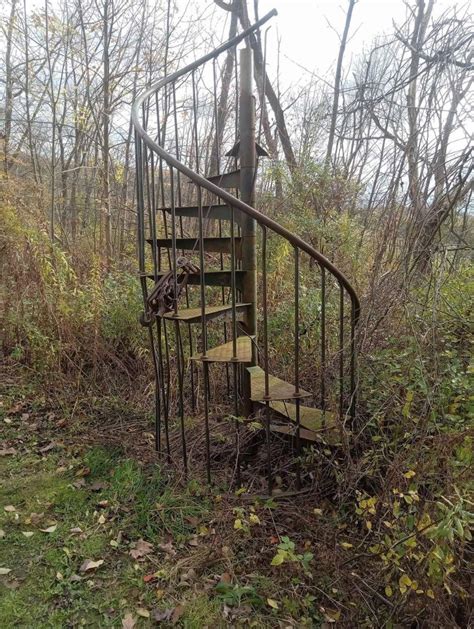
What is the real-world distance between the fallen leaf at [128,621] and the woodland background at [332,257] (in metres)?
0.22

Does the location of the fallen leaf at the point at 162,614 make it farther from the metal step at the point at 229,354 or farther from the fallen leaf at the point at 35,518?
the metal step at the point at 229,354

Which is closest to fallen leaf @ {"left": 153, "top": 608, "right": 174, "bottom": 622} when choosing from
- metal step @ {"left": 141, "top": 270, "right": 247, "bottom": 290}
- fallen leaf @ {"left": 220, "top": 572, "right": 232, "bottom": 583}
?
fallen leaf @ {"left": 220, "top": 572, "right": 232, "bottom": 583}

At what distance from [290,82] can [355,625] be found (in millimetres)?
6174

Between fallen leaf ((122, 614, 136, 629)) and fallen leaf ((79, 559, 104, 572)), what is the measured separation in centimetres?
27

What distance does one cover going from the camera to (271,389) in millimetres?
2164

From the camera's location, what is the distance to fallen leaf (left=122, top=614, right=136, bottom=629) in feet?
4.71

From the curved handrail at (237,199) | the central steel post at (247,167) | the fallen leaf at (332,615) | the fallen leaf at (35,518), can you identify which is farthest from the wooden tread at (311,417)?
the fallen leaf at (35,518)

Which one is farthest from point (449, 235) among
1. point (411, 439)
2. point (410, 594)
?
point (410, 594)

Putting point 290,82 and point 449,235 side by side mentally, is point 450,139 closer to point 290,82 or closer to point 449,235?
point 449,235

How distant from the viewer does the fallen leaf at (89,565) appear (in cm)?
166

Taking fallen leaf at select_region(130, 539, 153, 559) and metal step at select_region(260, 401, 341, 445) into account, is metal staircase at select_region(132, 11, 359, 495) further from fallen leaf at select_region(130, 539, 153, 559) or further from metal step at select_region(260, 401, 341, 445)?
fallen leaf at select_region(130, 539, 153, 559)

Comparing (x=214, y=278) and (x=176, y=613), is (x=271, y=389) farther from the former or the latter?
(x=176, y=613)

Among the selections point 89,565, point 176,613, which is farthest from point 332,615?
point 89,565

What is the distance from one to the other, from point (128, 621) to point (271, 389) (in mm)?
1157
